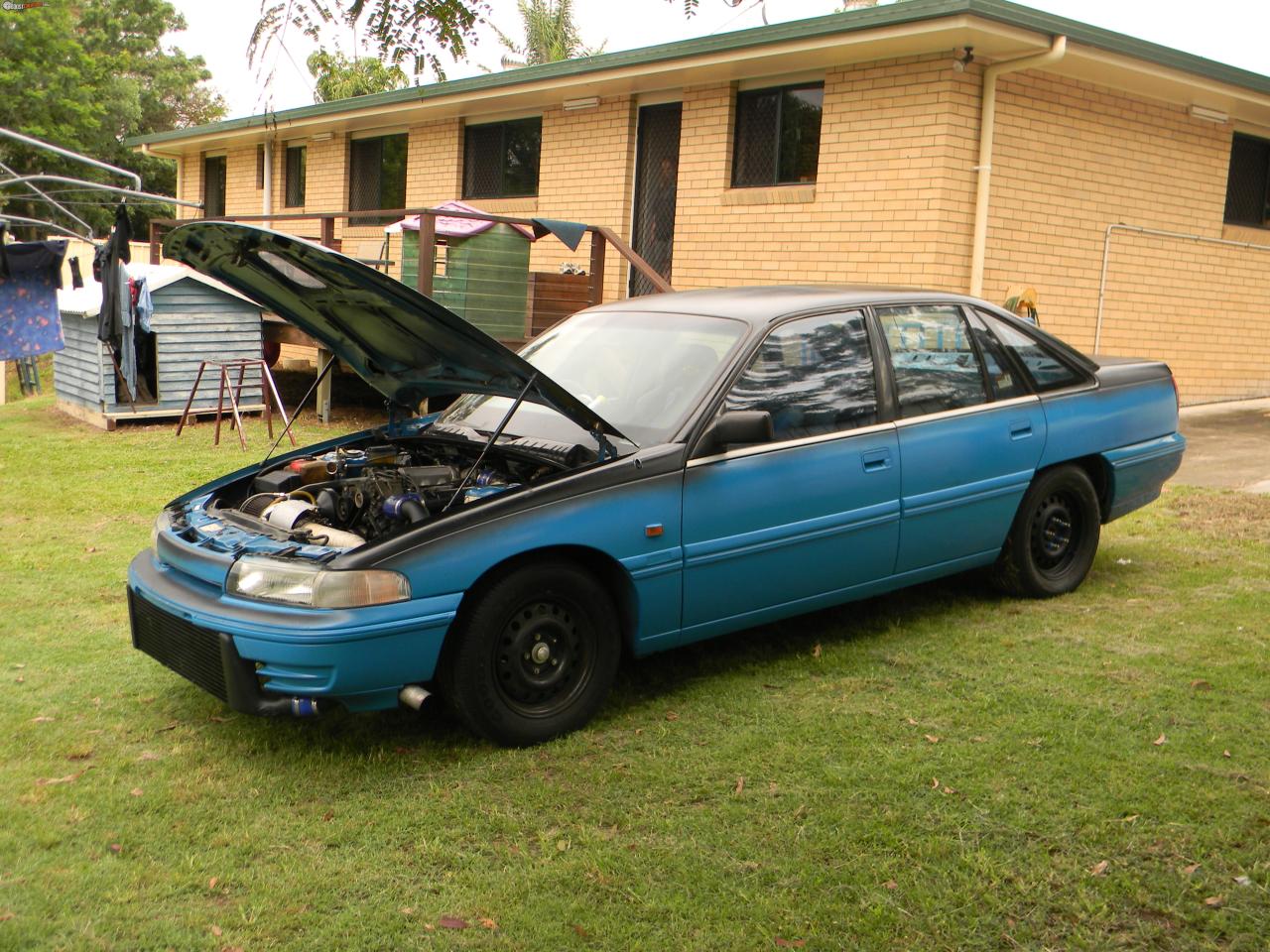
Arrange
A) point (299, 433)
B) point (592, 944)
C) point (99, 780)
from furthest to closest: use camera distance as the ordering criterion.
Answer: point (299, 433) → point (99, 780) → point (592, 944)

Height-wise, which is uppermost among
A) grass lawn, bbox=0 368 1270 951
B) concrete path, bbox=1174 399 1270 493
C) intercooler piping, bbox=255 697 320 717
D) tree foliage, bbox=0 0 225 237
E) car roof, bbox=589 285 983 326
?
tree foliage, bbox=0 0 225 237

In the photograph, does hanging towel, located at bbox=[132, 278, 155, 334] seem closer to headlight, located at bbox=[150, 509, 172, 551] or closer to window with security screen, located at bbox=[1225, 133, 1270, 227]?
headlight, located at bbox=[150, 509, 172, 551]

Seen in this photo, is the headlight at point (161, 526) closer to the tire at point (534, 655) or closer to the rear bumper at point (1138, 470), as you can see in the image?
the tire at point (534, 655)

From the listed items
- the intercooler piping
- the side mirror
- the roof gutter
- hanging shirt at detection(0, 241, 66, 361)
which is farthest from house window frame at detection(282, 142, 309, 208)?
the intercooler piping

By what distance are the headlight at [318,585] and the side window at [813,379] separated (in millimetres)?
1566

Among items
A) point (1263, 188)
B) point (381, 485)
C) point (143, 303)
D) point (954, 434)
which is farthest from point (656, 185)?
point (381, 485)

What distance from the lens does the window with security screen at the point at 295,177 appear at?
63.8 feet

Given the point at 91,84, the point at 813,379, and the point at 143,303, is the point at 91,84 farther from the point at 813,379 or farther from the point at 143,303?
the point at 813,379

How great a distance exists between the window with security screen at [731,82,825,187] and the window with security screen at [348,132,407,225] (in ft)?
21.0

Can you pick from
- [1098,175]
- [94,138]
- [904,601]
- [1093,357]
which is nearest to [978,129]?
[1098,175]

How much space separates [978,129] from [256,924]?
980 cm

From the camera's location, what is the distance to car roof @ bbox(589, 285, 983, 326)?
198 inches

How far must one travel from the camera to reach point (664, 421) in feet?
15.1

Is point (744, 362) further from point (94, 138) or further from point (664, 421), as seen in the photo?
point (94, 138)
